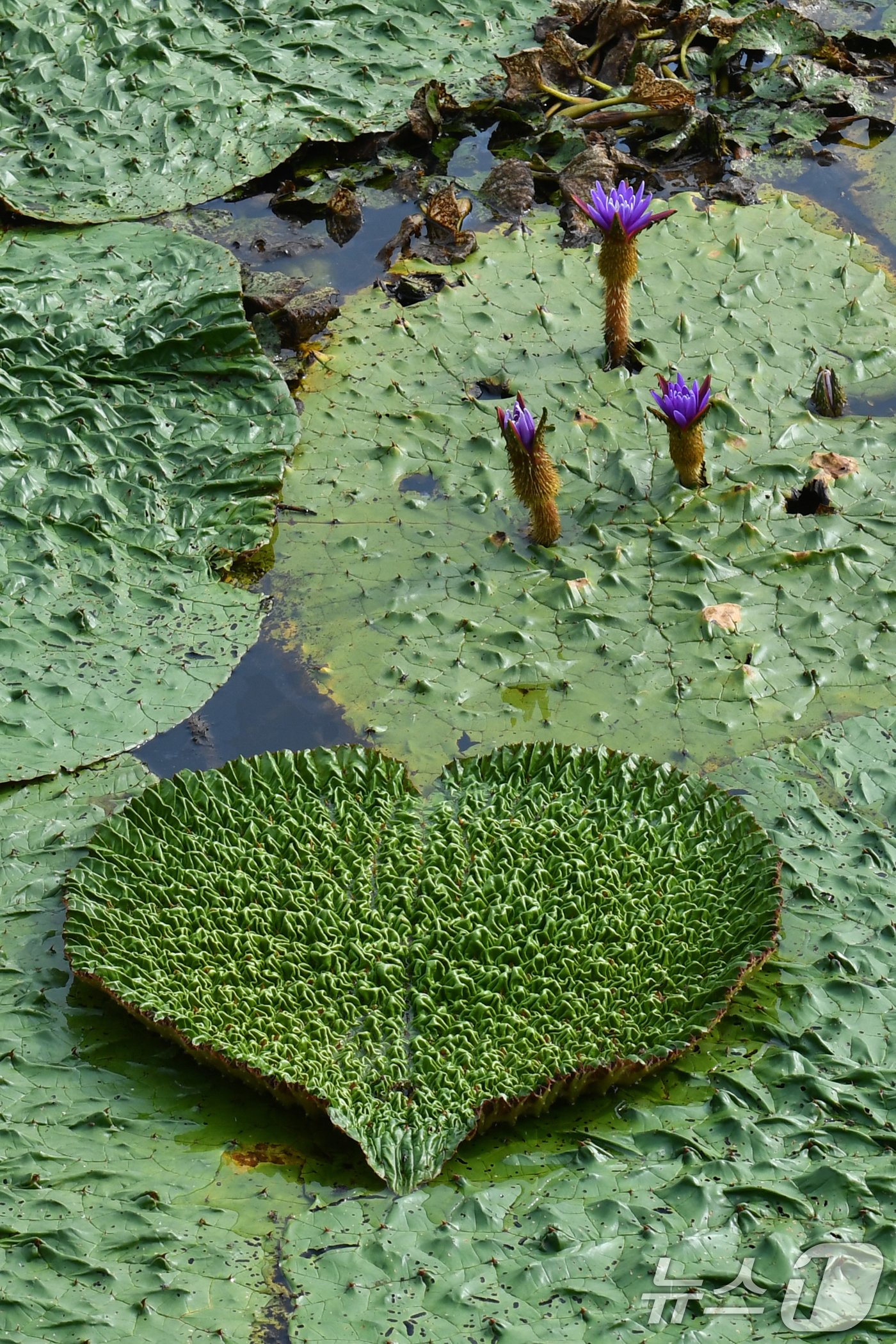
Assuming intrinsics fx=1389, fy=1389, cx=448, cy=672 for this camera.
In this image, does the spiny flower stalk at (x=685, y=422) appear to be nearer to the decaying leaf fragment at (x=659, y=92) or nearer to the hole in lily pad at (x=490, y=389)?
the hole in lily pad at (x=490, y=389)

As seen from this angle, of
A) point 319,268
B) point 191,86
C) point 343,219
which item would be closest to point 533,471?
point 319,268

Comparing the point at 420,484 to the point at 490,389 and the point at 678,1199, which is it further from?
the point at 678,1199

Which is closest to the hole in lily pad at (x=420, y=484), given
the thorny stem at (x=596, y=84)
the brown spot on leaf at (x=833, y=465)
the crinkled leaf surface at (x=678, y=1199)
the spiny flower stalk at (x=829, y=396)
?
the brown spot on leaf at (x=833, y=465)

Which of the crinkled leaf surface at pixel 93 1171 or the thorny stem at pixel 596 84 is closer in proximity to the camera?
the crinkled leaf surface at pixel 93 1171

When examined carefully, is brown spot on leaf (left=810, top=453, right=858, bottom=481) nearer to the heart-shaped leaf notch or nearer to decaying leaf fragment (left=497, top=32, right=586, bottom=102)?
the heart-shaped leaf notch

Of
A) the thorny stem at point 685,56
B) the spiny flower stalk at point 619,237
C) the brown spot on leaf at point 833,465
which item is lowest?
the brown spot on leaf at point 833,465

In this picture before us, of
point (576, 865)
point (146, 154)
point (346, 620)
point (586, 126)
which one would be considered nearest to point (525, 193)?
point (586, 126)
